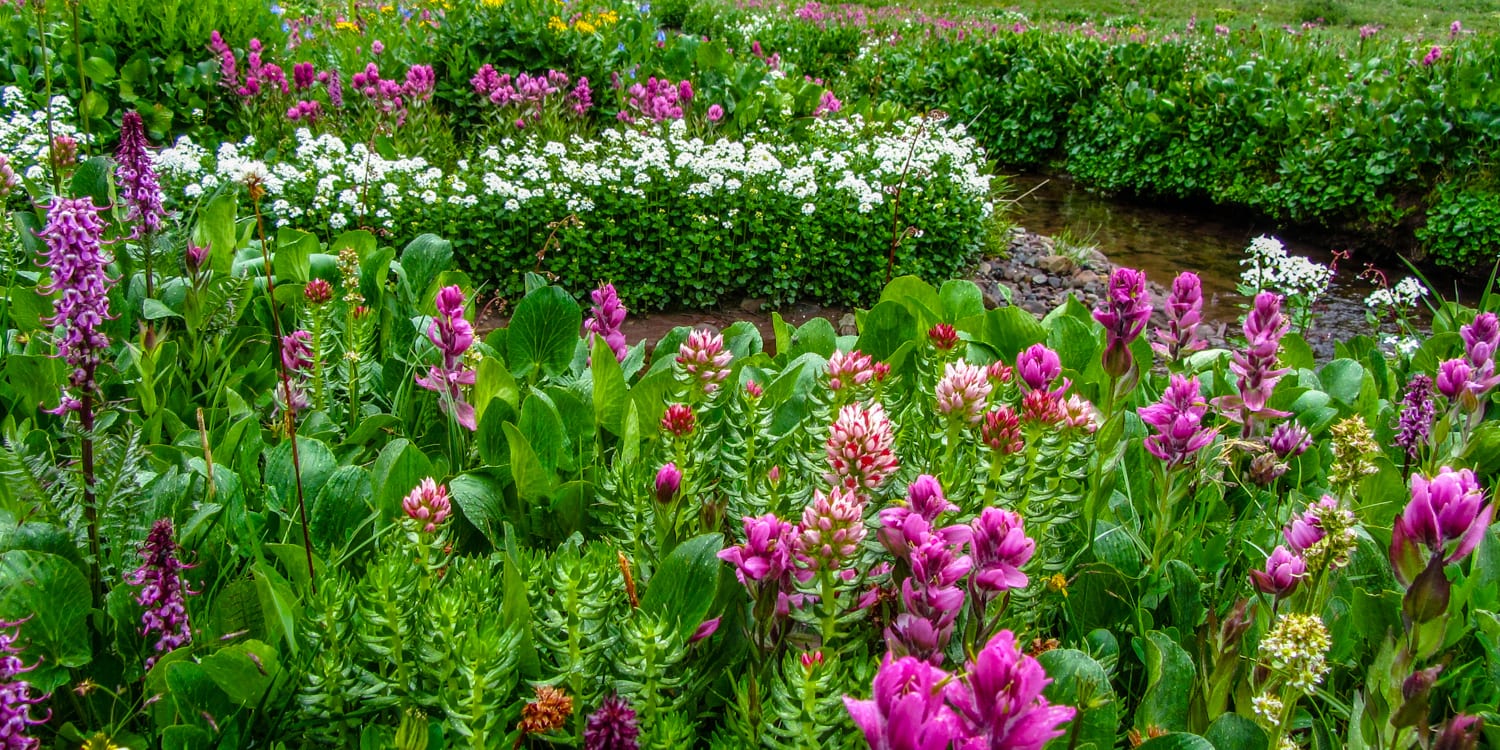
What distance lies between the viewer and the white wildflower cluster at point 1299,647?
48.4 inches

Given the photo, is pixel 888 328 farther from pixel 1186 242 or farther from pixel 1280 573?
pixel 1186 242

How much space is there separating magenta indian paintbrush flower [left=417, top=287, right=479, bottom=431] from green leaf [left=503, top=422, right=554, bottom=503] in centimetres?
30

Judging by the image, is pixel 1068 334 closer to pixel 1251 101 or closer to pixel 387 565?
pixel 387 565

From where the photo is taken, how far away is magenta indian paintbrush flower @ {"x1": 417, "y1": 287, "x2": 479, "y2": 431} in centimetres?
202

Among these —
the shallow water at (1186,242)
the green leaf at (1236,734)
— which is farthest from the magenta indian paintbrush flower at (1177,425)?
the shallow water at (1186,242)

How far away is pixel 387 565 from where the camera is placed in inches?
48.3

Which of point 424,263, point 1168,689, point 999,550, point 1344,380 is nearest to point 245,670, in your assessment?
point 999,550

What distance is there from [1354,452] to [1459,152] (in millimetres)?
8057

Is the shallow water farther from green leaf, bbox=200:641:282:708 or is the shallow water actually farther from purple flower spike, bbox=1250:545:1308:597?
green leaf, bbox=200:641:282:708

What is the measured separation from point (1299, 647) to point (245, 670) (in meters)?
1.28

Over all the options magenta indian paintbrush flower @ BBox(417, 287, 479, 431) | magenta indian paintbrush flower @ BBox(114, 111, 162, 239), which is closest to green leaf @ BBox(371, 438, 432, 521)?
magenta indian paintbrush flower @ BBox(417, 287, 479, 431)

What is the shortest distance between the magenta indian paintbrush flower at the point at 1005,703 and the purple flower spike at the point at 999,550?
277 millimetres

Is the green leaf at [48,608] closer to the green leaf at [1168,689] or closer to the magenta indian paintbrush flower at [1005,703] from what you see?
the magenta indian paintbrush flower at [1005,703]

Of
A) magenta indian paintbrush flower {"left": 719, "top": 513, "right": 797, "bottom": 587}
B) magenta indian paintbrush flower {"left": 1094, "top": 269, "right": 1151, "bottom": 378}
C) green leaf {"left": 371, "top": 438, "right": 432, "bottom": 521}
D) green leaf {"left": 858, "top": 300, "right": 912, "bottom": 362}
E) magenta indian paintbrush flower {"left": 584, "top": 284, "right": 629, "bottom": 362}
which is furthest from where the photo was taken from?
green leaf {"left": 858, "top": 300, "right": 912, "bottom": 362}
